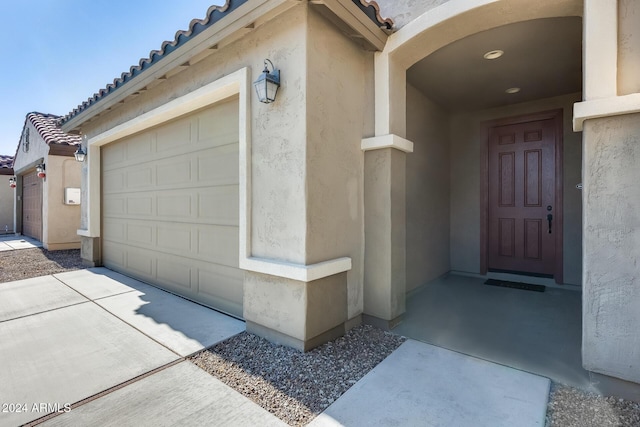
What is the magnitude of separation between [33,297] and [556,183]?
8674 mm

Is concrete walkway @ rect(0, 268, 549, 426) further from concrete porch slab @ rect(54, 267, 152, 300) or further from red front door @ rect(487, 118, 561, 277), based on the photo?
red front door @ rect(487, 118, 561, 277)

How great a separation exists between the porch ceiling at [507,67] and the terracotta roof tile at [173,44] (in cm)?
258

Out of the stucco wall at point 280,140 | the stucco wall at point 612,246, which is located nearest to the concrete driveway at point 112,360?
the stucco wall at point 280,140

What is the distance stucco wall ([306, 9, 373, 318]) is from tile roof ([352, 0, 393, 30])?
34cm

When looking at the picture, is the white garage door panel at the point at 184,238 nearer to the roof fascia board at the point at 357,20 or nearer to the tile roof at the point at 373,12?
the roof fascia board at the point at 357,20

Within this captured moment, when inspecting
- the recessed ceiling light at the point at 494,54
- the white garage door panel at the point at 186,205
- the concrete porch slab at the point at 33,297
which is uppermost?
the recessed ceiling light at the point at 494,54

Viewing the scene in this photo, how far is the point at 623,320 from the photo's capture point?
2.16 metres

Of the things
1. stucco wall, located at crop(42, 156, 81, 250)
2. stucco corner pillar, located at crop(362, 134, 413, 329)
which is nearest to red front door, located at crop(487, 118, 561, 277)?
stucco corner pillar, located at crop(362, 134, 413, 329)

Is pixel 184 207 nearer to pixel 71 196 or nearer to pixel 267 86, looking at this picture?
pixel 267 86

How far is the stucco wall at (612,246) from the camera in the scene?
2.13 m

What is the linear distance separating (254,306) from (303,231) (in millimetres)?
1109

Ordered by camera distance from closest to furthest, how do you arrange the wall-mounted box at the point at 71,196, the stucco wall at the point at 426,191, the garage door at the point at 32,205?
the stucco wall at the point at 426,191, the wall-mounted box at the point at 71,196, the garage door at the point at 32,205

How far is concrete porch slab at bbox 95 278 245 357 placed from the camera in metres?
3.16

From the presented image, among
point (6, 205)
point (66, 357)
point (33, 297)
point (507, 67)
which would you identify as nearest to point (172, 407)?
point (66, 357)
